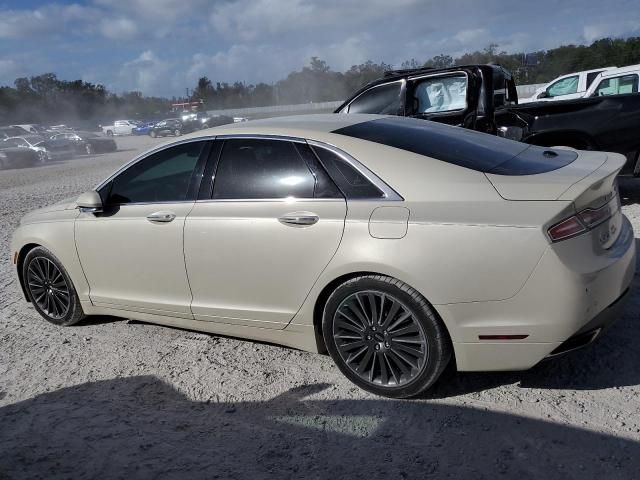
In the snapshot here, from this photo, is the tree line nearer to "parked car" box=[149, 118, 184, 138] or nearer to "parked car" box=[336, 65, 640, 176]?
"parked car" box=[149, 118, 184, 138]

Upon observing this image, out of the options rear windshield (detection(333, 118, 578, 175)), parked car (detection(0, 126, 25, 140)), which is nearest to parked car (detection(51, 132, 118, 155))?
parked car (detection(0, 126, 25, 140))

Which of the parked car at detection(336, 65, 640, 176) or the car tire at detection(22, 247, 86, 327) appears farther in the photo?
the parked car at detection(336, 65, 640, 176)

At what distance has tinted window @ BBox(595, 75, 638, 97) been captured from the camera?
1169 cm

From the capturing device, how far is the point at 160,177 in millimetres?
4262

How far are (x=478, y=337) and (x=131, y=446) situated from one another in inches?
74.5

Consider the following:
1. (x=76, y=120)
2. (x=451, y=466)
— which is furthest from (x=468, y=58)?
(x=451, y=466)

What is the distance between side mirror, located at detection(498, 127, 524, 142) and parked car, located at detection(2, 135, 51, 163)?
24.9 metres

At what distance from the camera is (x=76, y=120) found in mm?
77625

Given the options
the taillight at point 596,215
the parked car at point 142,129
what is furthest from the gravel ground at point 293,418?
the parked car at point 142,129

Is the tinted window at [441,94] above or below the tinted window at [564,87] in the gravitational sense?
above

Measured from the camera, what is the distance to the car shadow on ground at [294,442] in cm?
267

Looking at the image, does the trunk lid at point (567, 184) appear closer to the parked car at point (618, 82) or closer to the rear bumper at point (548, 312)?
the rear bumper at point (548, 312)

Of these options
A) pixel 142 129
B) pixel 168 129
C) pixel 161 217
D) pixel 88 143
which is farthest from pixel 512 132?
pixel 142 129

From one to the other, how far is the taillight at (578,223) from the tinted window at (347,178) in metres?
0.92
